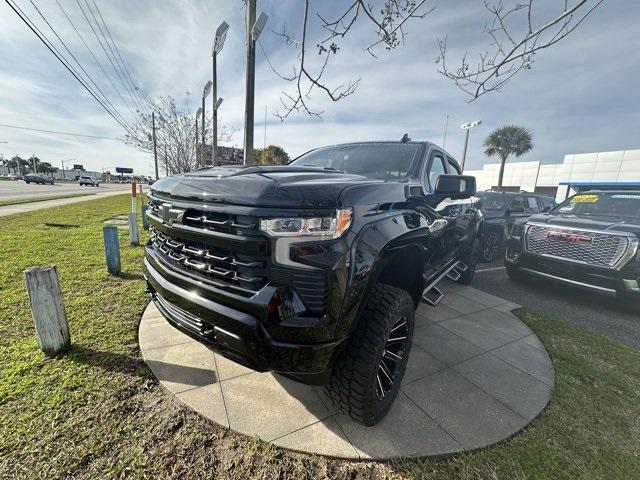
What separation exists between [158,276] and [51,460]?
1.10m

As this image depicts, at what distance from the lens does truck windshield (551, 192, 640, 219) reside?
5.12 m

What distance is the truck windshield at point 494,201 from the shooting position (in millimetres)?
8516

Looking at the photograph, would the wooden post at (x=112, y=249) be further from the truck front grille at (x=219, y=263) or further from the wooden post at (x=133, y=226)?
the truck front grille at (x=219, y=263)

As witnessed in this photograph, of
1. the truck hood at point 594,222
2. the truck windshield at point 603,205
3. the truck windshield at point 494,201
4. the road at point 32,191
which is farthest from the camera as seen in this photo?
the road at point 32,191

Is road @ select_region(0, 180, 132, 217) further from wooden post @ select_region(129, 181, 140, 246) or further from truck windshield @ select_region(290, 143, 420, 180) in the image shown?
truck windshield @ select_region(290, 143, 420, 180)

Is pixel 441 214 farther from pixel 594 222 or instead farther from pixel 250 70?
pixel 250 70

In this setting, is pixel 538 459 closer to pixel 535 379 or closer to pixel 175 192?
pixel 535 379

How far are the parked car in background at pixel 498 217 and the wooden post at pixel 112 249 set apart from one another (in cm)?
724

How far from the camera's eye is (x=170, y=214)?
77.1 inches

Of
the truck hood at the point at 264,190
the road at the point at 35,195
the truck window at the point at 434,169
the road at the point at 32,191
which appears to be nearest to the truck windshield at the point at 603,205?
the truck window at the point at 434,169

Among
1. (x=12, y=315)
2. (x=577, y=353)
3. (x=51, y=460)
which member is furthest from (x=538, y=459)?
(x=12, y=315)

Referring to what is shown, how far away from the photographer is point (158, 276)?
2061 millimetres

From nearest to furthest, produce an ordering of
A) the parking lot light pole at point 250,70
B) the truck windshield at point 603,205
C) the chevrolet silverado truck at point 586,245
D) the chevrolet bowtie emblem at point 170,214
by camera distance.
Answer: the chevrolet bowtie emblem at point 170,214, the chevrolet silverado truck at point 586,245, the parking lot light pole at point 250,70, the truck windshield at point 603,205

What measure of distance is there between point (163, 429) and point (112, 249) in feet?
11.0
